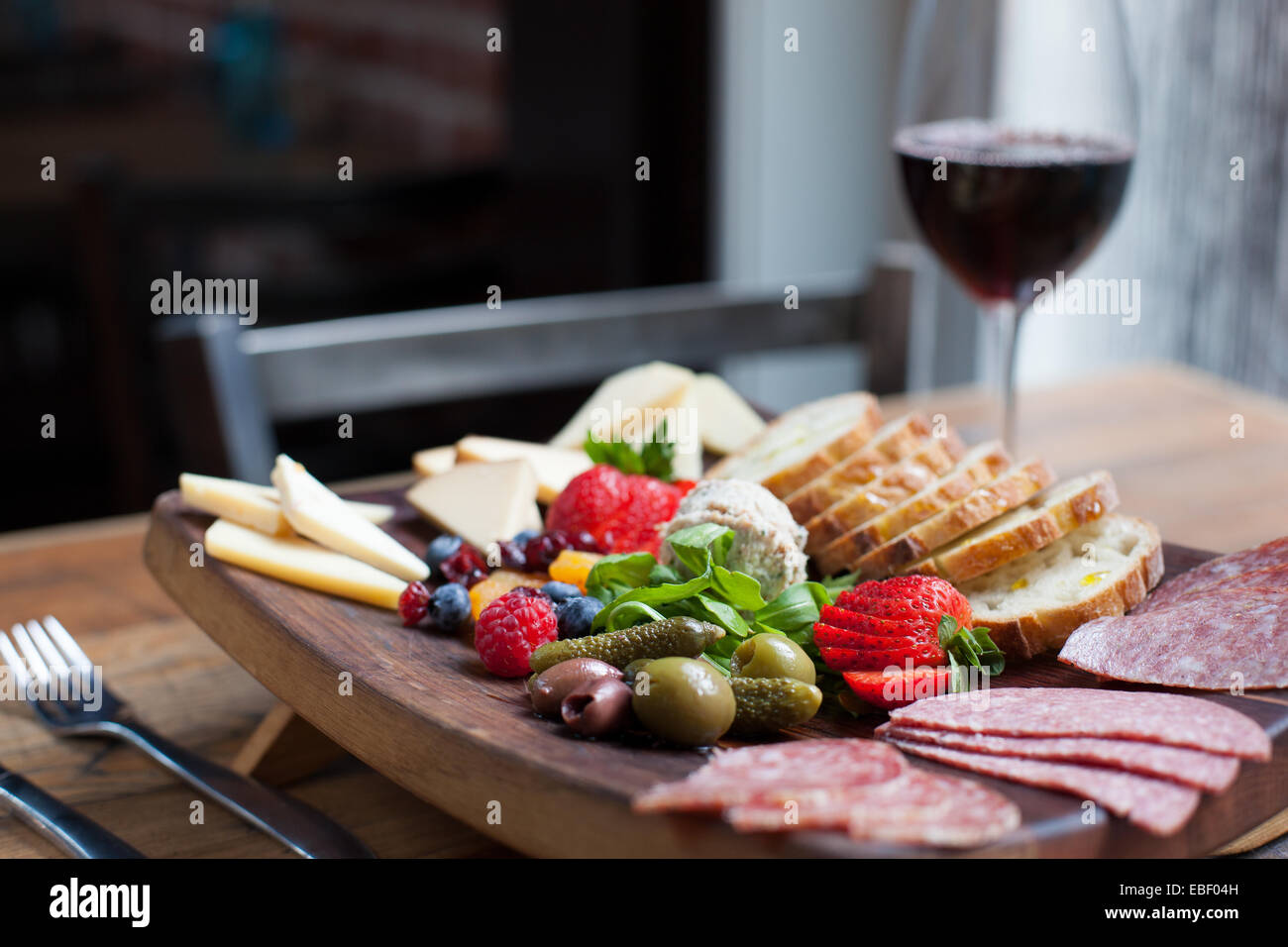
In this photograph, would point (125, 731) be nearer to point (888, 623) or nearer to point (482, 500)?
point (482, 500)

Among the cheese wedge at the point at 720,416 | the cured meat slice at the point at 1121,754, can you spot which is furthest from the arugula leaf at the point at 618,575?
the cheese wedge at the point at 720,416

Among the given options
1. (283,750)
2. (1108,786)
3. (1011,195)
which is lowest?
(283,750)

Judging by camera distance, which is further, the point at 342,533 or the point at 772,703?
the point at 342,533

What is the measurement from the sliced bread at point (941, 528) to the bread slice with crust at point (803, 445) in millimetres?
174

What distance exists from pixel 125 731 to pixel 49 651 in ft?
0.62

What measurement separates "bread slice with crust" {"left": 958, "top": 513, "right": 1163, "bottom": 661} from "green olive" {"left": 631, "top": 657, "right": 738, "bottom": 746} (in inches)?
11.2

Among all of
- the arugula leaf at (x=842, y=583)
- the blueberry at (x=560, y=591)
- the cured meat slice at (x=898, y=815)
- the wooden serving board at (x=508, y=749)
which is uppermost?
the blueberry at (x=560, y=591)

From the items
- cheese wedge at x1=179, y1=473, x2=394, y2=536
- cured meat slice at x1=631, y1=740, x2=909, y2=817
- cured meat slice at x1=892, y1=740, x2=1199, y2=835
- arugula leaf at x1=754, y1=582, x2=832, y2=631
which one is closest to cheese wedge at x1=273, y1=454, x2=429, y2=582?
cheese wedge at x1=179, y1=473, x2=394, y2=536

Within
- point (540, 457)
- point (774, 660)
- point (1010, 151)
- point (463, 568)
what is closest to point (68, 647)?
point (463, 568)

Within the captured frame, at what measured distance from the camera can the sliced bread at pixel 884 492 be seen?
1291 millimetres

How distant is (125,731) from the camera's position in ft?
3.91

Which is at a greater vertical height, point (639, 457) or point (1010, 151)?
point (1010, 151)

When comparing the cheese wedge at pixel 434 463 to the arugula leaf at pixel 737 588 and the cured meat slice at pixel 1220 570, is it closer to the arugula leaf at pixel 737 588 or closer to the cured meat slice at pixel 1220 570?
the arugula leaf at pixel 737 588
